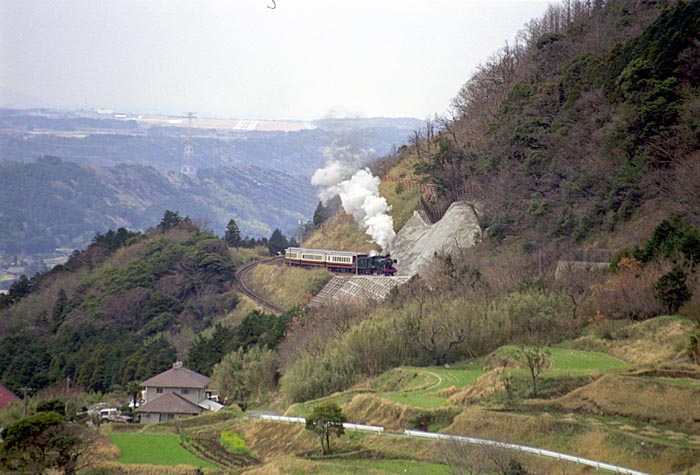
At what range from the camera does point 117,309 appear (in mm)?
48594

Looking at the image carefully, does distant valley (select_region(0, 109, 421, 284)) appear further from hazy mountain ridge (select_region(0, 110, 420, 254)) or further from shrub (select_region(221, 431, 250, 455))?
shrub (select_region(221, 431, 250, 455))

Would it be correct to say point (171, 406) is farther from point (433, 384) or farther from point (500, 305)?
point (500, 305)

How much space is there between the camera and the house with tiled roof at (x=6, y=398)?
32237mm

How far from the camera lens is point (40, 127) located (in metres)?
127

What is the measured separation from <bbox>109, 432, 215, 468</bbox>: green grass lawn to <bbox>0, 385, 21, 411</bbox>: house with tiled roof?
9.30 metres

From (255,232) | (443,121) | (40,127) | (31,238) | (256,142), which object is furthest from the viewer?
(256,142)

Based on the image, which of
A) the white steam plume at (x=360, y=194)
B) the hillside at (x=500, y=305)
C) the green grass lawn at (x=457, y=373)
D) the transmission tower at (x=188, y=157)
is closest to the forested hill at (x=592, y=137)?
the hillside at (x=500, y=305)

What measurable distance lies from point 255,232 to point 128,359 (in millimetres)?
73761

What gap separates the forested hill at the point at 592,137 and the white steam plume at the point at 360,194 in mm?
2864

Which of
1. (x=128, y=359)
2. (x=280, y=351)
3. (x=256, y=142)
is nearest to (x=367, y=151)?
(x=128, y=359)

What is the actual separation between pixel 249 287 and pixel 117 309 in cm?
692

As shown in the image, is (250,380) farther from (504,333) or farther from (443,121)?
(443,121)

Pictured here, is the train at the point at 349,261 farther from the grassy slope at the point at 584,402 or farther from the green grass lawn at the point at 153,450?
the green grass lawn at the point at 153,450

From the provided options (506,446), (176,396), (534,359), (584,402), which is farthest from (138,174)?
(506,446)
